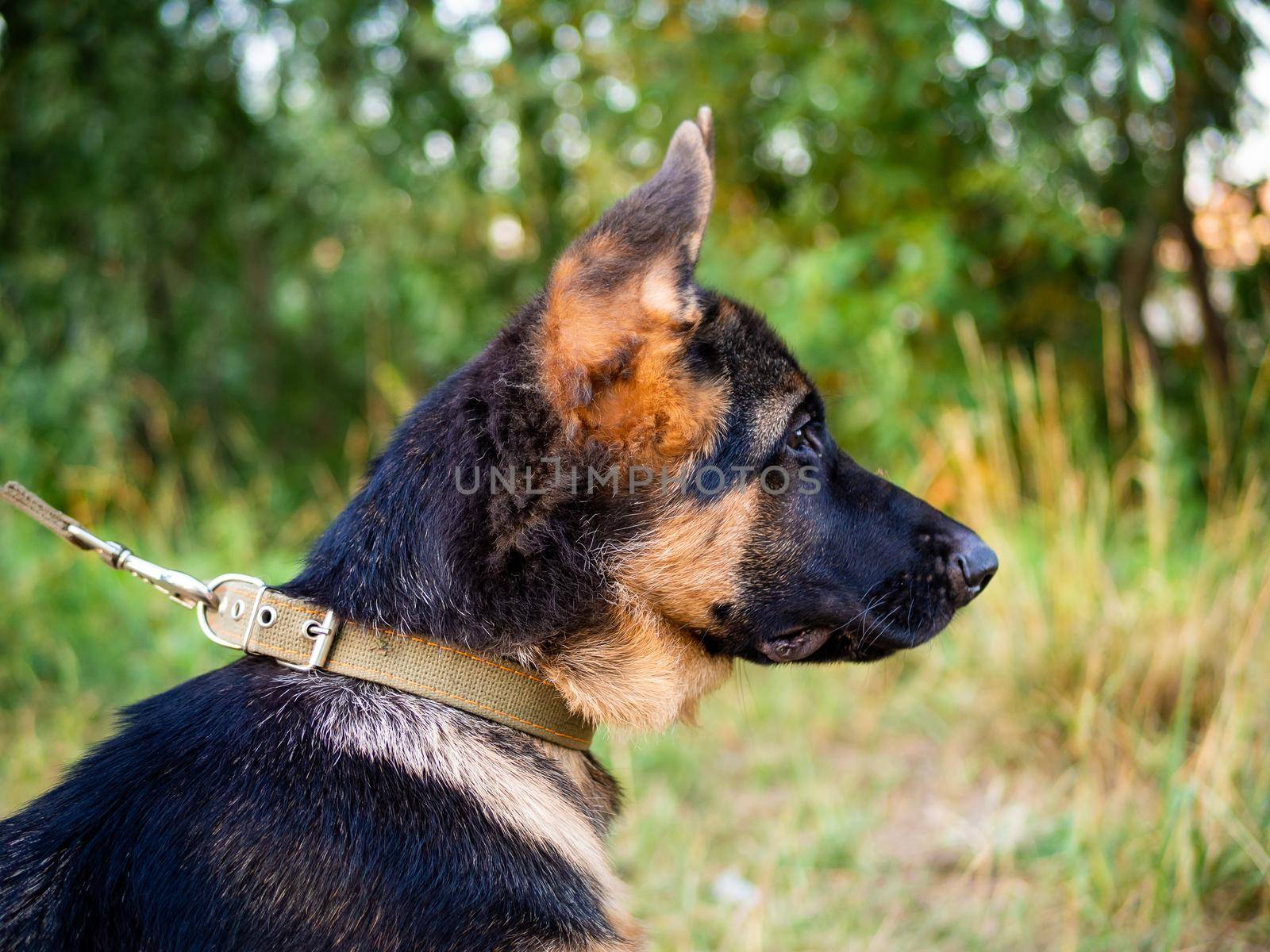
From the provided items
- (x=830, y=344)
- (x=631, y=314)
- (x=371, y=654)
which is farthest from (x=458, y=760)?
(x=830, y=344)

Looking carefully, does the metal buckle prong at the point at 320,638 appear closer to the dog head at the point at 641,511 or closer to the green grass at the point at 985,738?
the dog head at the point at 641,511

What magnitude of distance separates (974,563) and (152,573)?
204cm

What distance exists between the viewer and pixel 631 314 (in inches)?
87.0

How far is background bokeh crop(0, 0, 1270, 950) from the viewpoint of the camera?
12.5 ft

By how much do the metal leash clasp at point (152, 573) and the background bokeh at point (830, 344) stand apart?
195 centimetres

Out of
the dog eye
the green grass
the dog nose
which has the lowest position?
the green grass

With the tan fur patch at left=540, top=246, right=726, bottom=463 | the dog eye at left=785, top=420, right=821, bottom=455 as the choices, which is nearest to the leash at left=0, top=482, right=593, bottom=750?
the tan fur patch at left=540, top=246, right=726, bottom=463

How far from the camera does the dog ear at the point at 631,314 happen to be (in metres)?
2.19

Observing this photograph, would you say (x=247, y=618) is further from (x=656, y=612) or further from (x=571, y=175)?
(x=571, y=175)

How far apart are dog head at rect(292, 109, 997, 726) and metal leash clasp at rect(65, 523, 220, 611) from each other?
214mm

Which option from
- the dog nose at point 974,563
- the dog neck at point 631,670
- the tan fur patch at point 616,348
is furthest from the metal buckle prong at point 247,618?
the dog nose at point 974,563

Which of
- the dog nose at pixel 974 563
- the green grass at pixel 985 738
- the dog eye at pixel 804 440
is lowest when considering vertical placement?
the green grass at pixel 985 738

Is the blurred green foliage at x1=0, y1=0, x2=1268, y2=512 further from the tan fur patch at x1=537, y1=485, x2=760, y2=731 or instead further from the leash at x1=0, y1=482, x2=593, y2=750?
the leash at x1=0, y1=482, x2=593, y2=750

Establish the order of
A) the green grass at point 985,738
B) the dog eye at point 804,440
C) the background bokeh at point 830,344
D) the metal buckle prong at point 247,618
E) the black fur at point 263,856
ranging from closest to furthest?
the black fur at point 263,856
the metal buckle prong at point 247,618
the dog eye at point 804,440
the green grass at point 985,738
the background bokeh at point 830,344
